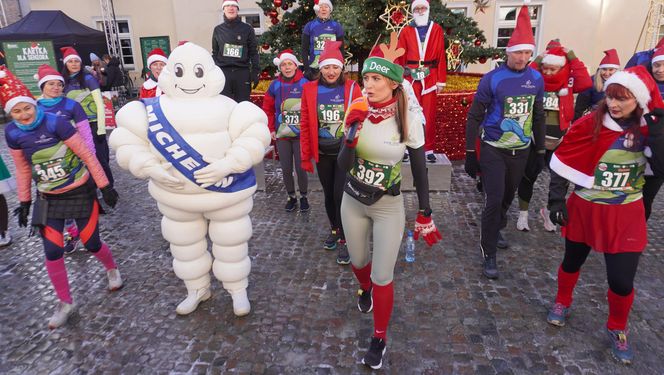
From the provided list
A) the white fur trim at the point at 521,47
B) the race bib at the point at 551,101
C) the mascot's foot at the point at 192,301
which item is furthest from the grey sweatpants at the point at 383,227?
the race bib at the point at 551,101

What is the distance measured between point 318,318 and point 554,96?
156 inches

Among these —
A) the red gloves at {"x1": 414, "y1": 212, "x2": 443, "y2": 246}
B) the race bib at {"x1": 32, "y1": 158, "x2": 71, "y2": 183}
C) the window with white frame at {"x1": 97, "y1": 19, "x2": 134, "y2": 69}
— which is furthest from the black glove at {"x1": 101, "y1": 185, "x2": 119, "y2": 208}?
the window with white frame at {"x1": 97, "y1": 19, "x2": 134, "y2": 69}

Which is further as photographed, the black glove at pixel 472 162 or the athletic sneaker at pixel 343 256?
the athletic sneaker at pixel 343 256

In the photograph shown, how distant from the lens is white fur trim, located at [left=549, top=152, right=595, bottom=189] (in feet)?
9.86

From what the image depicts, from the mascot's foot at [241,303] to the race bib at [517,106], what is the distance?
2888 mm

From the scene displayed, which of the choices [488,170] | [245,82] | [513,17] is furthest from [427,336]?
[513,17]

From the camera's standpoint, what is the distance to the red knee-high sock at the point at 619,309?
3043mm

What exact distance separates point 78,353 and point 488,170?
380cm

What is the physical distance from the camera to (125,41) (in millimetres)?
18266

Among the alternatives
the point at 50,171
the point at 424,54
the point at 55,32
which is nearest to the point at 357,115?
the point at 50,171

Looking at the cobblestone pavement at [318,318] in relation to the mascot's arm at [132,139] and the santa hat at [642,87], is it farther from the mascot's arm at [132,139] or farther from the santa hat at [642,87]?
the santa hat at [642,87]

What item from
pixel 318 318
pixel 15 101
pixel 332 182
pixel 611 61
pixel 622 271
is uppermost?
pixel 611 61

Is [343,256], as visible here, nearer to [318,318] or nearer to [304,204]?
[318,318]

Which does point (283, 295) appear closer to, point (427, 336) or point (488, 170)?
point (427, 336)
